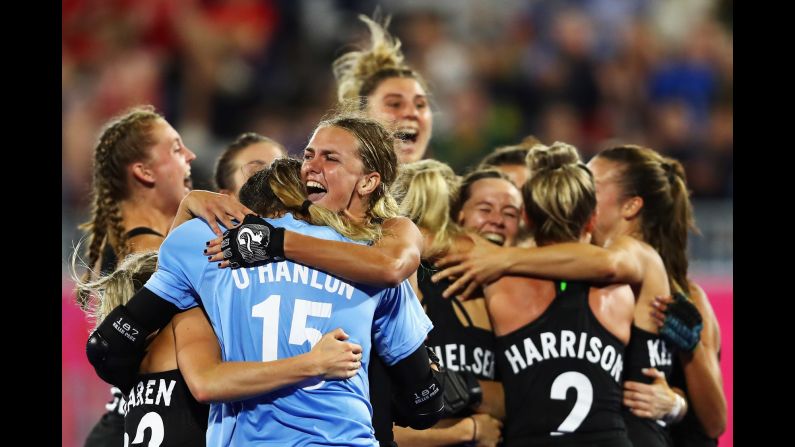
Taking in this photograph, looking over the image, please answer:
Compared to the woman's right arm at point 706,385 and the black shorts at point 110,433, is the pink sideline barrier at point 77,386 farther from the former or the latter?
the black shorts at point 110,433

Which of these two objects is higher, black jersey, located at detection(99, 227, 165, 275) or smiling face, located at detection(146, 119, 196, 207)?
smiling face, located at detection(146, 119, 196, 207)

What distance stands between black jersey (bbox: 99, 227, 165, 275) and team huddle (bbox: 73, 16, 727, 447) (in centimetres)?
1

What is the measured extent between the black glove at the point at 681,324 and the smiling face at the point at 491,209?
0.84m

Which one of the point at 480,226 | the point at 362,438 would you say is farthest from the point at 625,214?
the point at 362,438

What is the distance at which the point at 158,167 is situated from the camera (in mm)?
4875

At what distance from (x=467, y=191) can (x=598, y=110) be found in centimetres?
698

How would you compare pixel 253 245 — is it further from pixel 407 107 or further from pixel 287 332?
pixel 407 107

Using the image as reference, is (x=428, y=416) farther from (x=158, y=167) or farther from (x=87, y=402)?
(x=87, y=402)

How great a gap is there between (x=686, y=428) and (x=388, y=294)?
2.45m

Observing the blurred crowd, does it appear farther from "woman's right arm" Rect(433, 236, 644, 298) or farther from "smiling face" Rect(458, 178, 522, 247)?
"woman's right arm" Rect(433, 236, 644, 298)

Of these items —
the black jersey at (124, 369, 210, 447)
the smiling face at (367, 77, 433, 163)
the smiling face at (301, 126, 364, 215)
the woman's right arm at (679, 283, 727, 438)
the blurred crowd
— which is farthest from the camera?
the blurred crowd

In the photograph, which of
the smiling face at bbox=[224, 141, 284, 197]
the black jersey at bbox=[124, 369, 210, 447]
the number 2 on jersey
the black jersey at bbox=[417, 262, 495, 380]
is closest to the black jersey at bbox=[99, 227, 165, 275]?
the smiling face at bbox=[224, 141, 284, 197]

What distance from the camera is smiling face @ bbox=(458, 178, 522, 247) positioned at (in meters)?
4.62

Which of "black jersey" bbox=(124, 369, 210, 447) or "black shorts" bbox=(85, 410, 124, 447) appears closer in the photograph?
"black jersey" bbox=(124, 369, 210, 447)
